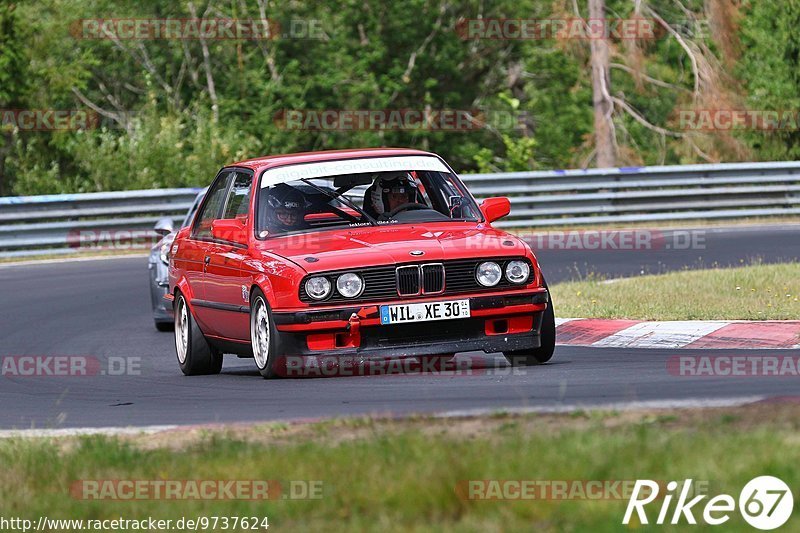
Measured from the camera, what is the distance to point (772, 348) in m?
10.7

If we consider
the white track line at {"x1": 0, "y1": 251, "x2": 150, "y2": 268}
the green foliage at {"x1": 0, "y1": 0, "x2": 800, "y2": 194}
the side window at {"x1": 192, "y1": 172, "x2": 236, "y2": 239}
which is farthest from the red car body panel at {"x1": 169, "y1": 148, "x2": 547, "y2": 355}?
the green foliage at {"x1": 0, "y1": 0, "x2": 800, "y2": 194}

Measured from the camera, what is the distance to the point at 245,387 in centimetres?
989

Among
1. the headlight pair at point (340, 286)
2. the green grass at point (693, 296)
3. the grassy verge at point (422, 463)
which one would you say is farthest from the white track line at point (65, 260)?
the grassy verge at point (422, 463)

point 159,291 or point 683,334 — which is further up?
point 683,334

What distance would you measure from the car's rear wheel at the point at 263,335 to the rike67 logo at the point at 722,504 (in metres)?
4.63

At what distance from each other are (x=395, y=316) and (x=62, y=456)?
3.02m

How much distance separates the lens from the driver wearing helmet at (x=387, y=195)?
36.2 ft

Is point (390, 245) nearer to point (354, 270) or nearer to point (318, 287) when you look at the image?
point (354, 270)

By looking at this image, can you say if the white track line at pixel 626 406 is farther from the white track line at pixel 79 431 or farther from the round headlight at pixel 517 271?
the round headlight at pixel 517 271

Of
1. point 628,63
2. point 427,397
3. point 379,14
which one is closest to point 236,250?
point 427,397

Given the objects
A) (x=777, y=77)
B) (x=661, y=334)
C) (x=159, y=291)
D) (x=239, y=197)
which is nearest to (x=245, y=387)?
(x=239, y=197)

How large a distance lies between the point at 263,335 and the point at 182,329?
175 cm

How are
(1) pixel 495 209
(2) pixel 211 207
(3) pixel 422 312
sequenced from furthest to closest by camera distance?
1. (2) pixel 211 207
2. (1) pixel 495 209
3. (3) pixel 422 312

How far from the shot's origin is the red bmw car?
9.67m
